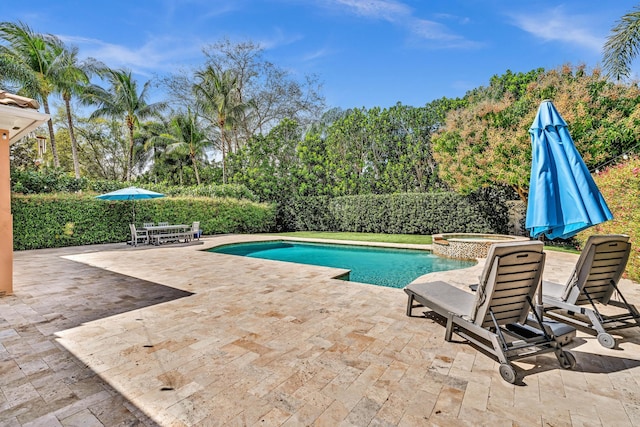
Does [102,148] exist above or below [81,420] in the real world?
above

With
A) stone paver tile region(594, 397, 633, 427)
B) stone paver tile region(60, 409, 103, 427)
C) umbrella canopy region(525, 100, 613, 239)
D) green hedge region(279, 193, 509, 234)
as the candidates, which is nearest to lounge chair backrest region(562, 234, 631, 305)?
umbrella canopy region(525, 100, 613, 239)

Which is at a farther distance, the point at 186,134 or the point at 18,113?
the point at 186,134

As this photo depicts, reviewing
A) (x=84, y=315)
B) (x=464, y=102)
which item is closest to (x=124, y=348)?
(x=84, y=315)

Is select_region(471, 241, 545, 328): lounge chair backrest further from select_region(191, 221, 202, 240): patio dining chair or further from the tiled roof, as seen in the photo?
select_region(191, 221, 202, 240): patio dining chair

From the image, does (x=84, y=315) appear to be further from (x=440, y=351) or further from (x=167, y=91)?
(x=167, y=91)

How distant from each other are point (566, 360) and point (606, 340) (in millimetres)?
842

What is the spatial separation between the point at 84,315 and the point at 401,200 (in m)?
16.0

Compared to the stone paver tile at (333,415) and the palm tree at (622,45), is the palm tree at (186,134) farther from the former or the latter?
the stone paver tile at (333,415)

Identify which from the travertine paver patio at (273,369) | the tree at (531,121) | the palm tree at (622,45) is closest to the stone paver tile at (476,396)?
the travertine paver patio at (273,369)

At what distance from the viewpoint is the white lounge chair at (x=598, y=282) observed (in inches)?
141

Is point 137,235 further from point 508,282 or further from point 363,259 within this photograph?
point 508,282

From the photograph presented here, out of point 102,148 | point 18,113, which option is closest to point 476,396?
point 18,113

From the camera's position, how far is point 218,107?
22.1 meters

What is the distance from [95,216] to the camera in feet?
45.2
